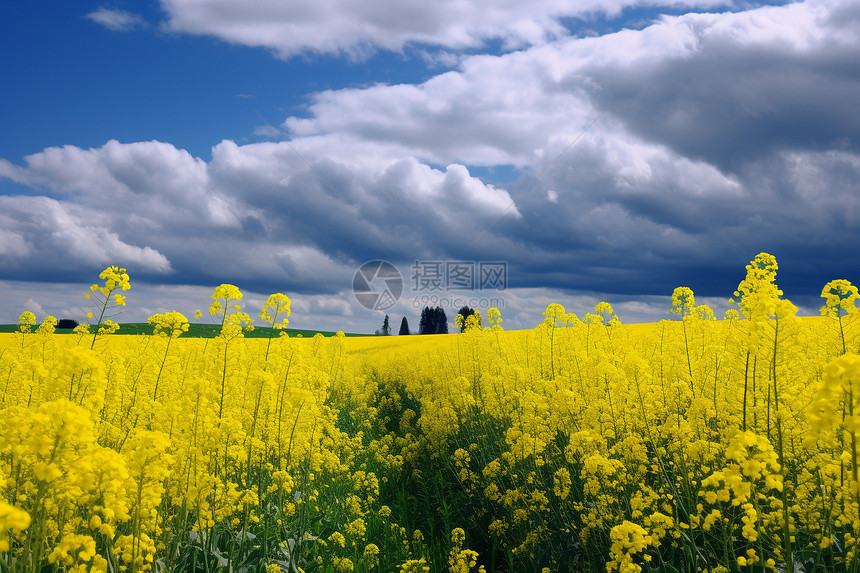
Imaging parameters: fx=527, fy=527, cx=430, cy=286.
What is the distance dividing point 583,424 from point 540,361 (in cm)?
361

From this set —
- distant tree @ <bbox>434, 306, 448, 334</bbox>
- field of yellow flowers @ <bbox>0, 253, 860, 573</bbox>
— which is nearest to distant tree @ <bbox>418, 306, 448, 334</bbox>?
distant tree @ <bbox>434, 306, 448, 334</bbox>

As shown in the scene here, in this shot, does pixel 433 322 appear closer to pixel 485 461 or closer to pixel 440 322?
pixel 440 322

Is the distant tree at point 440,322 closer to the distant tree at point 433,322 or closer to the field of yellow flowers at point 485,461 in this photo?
the distant tree at point 433,322

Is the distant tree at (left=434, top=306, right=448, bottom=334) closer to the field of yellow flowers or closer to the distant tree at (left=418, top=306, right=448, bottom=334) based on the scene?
the distant tree at (left=418, top=306, right=448, bottom=334)

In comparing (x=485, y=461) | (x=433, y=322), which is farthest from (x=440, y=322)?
(x=485, y=461)

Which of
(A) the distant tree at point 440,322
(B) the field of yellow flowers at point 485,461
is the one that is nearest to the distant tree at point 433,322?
(A) the distant tree at point 440,322

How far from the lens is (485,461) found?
708 centimetres

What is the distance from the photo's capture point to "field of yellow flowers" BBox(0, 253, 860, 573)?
3.02m

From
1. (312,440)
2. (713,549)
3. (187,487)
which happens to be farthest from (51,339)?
(713,549)

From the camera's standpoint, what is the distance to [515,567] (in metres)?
5.53

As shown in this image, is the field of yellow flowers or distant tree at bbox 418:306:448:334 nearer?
the field of yellow flowers

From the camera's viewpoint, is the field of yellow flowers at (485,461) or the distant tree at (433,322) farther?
the distant tree at (433,322)

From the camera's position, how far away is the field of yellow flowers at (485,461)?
3.02m

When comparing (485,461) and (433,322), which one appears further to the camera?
(433,322)
